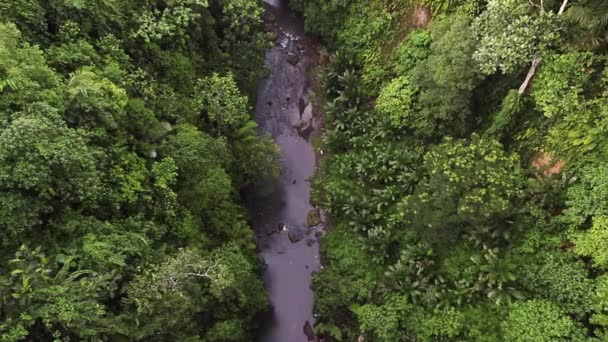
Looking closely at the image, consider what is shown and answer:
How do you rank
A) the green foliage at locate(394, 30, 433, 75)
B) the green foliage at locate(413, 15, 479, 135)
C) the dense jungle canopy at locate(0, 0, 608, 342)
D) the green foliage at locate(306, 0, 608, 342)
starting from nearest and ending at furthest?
the dense jungle canopy at locate(0, 0, 608, 342), the green foliage at locate(306, 0, 608, 342), the green foliage at locate(413, 15, 479, 135), the green foliage at locate(394, 30, 433, 75)

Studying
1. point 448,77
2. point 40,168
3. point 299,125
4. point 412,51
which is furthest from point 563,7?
point 40,168

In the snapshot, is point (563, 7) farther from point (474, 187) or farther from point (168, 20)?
point (168, 20)

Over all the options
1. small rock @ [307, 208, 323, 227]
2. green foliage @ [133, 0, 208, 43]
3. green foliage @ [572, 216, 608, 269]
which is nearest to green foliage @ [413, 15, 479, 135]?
green foliage @ [572, 216, 608, 269]

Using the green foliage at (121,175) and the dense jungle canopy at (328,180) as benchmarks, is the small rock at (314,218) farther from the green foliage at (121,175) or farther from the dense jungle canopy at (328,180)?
the green foliage at (121,175)

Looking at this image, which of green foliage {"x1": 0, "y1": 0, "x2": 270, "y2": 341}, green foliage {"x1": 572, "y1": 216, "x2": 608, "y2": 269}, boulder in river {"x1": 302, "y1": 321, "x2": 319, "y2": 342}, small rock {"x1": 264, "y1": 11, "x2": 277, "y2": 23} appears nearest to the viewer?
green foliage {"x1": 0, "y1": 0, "x2": 270, "y2": 341}

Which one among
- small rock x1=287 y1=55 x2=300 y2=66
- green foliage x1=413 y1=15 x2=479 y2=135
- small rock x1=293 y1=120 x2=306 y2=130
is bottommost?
small rock x1=293 y1=120 x2=306 y2=130

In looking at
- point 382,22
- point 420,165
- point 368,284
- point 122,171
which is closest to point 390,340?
point 368,284

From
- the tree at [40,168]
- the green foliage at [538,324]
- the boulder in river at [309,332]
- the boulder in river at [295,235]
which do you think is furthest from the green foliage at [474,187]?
the tree at [40,168]

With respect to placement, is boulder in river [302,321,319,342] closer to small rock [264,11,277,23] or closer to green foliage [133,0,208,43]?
green foliage [133,0,208,43]
